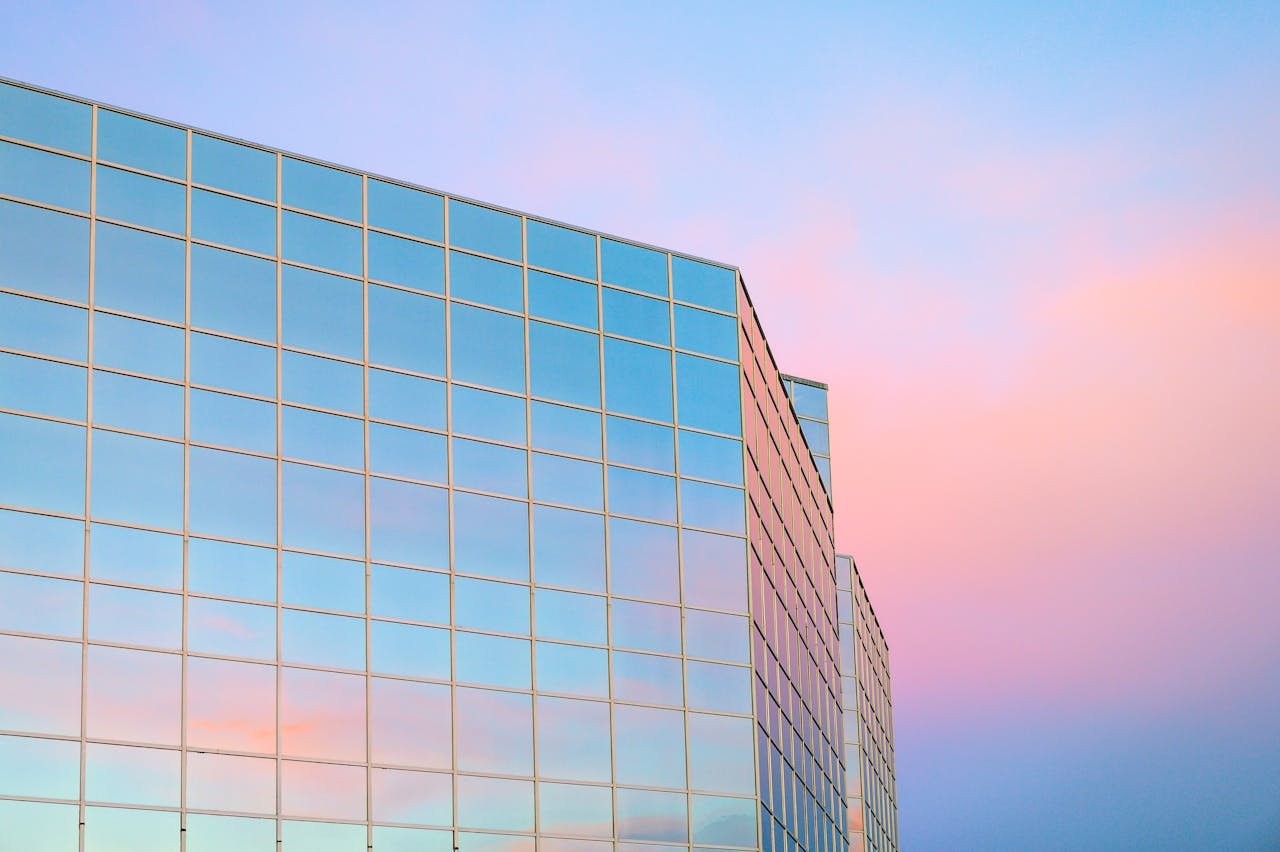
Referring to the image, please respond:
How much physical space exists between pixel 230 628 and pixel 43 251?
7933 mm

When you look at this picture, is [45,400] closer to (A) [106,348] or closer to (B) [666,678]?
(A) [106,348]

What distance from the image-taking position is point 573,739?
4053 cm

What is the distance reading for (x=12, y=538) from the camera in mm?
34125

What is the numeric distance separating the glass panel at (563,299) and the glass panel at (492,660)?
25.1 feet

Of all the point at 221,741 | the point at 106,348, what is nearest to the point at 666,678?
the point at 221,741

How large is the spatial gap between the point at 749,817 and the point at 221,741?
42.9 ft

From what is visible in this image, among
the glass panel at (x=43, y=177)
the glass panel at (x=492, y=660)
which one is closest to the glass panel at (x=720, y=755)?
the glass panel at (x=492, y=660)

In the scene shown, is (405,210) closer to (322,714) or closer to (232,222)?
(232,222)

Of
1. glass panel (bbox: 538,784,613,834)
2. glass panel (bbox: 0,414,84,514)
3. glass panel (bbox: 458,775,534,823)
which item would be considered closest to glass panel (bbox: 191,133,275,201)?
glass panel (bbox: 0,414,84,514)

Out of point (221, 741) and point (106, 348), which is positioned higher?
point (106, 348)

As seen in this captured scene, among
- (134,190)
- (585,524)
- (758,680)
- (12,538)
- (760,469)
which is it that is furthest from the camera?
(760,469)

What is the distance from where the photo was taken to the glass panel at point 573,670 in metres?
40.5

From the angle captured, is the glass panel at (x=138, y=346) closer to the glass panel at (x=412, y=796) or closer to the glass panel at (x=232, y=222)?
the glass panel at (x=232, y=222)

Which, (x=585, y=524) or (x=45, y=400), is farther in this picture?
(x=585, y=524)
